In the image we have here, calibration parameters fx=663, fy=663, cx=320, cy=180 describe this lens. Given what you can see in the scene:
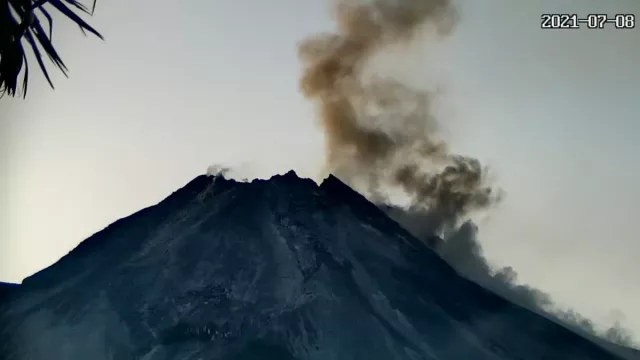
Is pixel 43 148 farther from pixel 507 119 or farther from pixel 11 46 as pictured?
pixel 507 119

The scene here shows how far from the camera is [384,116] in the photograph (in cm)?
254

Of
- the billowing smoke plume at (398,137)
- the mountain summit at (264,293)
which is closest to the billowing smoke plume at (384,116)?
the billowing smoke plume at (398,137)

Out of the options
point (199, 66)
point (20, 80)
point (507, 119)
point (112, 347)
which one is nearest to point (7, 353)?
point (112, 347)

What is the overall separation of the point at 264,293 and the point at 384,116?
81cm

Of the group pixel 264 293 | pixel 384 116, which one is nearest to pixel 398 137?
pixel 384 116

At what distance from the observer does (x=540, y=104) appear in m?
2.49

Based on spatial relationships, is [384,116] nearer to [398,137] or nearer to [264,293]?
[398,137]
